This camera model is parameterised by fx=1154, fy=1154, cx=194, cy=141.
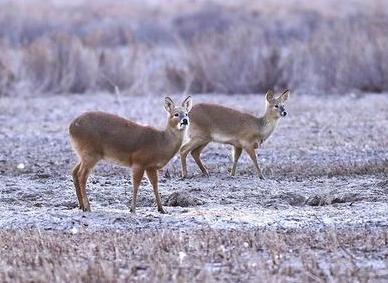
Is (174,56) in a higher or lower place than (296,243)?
lower

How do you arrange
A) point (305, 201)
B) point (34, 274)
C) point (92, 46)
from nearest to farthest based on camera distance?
point (34, 274) → point (305, 201) → point (92, 46)

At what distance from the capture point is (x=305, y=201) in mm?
13305

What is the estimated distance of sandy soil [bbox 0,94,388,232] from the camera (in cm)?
1204

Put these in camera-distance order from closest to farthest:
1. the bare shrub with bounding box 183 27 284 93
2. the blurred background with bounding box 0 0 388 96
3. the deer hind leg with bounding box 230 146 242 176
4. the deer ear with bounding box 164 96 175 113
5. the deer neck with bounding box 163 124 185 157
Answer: the deer neck with bounding box 163 124 185 157
the deer ear with bounding box 164 96 175 113
the deer hind leg with bounding box 230 146 242 176
the blurred background with bounding box 0 0 388 96
the bare shrub with bounding box 183 27 284 93

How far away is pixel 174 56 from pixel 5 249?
20.8 meters

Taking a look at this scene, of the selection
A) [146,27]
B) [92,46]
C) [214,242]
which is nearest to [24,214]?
[214,242]

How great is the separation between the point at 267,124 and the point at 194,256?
22.0 feet

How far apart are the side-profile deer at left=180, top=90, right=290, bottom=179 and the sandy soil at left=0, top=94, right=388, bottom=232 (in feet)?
1.14

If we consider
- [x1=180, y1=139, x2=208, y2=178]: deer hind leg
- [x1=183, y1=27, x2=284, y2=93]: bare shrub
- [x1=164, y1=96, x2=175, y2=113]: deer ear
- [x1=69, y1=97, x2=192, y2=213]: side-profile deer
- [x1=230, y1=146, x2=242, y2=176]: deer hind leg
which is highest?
[x1=164, y1=96, x2=175, y2=113]: deer ear

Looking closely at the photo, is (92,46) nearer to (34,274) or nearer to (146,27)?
(146,27)

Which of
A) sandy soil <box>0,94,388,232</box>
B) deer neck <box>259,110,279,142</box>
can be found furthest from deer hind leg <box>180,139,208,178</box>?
deer neck <box>259,110,279,142</box>

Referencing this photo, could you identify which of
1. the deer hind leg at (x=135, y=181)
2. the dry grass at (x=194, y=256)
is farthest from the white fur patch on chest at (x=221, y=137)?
the dry grass at (x=194, y=256)

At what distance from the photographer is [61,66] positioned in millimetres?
28188

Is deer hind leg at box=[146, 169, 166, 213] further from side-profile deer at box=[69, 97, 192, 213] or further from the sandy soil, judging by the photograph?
the sandy soil
